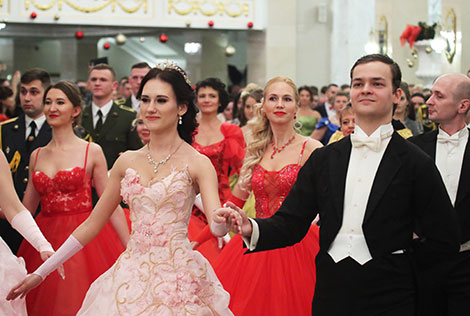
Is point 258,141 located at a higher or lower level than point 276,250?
higher

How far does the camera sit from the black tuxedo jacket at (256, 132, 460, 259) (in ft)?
10.7

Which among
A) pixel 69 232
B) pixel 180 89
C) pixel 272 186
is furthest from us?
pixel 69 232

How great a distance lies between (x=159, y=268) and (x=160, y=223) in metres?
0.24

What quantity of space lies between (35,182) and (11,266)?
3.86ft

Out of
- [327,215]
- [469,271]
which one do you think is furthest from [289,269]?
[327,215]

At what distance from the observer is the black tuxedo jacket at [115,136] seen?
288 inches

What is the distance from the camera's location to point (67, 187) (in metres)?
5.43

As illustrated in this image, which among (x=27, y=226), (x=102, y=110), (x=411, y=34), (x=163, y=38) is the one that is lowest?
(x=27, y=226)

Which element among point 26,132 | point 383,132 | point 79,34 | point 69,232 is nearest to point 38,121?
point 26,132

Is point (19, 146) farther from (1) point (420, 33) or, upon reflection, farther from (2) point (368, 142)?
(1) point (420, 33)

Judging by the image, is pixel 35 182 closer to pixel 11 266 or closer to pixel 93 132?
pixel 11 266

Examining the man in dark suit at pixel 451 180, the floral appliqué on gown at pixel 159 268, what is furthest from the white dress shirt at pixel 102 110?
the man in dark suit at pixel 451 180

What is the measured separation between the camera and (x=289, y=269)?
4.83m

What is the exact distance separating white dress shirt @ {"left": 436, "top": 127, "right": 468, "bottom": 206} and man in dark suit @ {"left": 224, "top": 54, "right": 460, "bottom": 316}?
88 centimetres
